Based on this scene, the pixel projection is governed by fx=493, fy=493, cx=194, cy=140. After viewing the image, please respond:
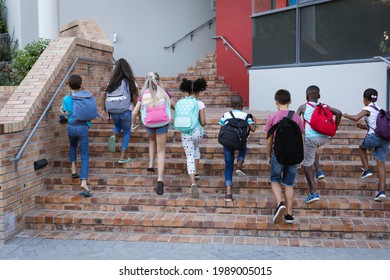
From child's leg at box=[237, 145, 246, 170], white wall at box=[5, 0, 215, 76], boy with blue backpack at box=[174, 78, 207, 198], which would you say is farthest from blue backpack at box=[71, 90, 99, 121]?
white wall at box=[5, 0, 215, 76]

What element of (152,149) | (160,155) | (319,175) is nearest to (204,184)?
(160,155)

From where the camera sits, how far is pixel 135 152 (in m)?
7.38

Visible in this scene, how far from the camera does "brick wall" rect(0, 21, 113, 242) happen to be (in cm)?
589

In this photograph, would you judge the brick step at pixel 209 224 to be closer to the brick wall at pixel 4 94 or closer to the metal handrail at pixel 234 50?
the brick wall at pixel 4 94

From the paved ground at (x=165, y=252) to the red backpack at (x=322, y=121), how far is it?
1421 millimetres

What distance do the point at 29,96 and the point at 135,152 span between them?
5.61 feet

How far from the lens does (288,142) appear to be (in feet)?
18.0

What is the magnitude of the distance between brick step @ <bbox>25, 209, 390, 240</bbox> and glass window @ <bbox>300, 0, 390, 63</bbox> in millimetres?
3481

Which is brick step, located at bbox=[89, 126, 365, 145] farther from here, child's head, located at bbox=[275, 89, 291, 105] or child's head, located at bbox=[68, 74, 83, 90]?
child's head, located at bbox=[275, 89, 291, 105]

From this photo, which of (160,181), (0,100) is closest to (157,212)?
(160,181)

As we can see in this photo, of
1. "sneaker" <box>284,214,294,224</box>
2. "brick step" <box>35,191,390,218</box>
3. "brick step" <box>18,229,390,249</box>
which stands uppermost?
"brick step" <box>35,191,390,218</box>

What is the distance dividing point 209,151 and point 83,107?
1.92 meters

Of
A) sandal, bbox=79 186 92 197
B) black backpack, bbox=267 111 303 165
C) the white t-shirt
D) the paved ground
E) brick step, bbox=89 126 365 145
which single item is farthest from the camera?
brick step, bbox=89 126 365 145

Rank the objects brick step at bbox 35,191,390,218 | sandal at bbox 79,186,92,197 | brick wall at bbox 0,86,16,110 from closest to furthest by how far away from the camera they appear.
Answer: brick step at bbox 35,191,390,218, sandal at bbox 79,186,92,197, brick wall at bbox 0,86,16,110
